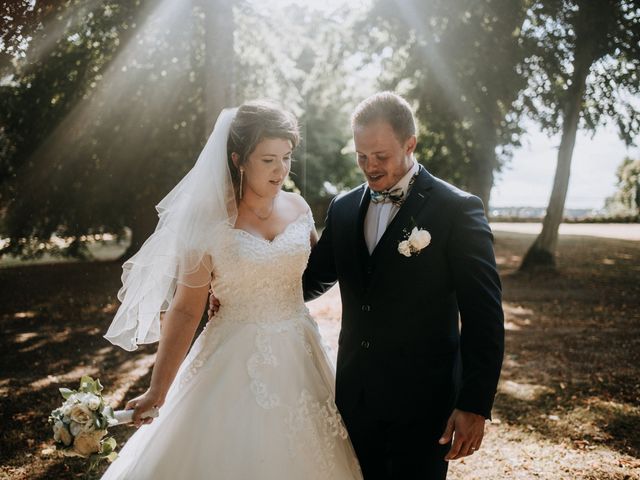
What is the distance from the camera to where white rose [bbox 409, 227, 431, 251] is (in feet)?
8.35

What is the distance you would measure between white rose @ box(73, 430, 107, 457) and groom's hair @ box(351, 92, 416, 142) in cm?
203

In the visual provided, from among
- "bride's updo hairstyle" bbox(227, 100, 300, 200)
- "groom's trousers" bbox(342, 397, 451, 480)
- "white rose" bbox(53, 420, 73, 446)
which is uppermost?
"bride's updo hairstyle" bbox(227, 100, 300, 200)

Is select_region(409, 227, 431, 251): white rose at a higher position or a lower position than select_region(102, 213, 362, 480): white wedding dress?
higher

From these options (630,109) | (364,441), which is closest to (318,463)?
(364,441)

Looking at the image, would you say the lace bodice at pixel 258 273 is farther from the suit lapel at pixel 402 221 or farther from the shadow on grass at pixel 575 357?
the shadow on grass at pixel 575 357

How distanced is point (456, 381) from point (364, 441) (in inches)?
23.2

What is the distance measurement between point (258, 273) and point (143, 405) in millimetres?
922

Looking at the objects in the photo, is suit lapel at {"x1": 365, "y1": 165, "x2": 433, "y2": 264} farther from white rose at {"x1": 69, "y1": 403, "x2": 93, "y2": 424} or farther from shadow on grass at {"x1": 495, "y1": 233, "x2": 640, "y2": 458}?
shadow on grass at {"x1": 495, "y1": 233, "x2": 640, "y2": 458}

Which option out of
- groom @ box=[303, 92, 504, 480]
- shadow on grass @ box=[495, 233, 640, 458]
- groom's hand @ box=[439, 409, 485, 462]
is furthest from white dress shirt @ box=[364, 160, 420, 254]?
shadow on grass @ box=[495, 233, 640, 458]

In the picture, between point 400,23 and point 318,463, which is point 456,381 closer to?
point 318,463

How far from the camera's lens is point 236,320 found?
301cm

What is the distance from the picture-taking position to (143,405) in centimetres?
265

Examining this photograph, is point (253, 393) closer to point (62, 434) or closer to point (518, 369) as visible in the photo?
point (62, 434)

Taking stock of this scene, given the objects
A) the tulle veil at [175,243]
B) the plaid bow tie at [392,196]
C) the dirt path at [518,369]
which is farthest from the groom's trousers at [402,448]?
the dirt path at [518,369]
